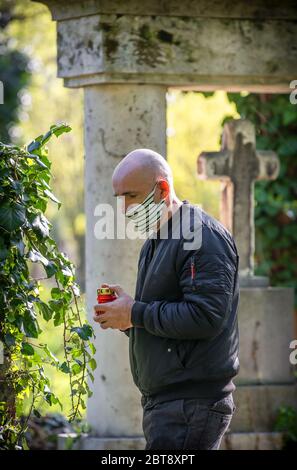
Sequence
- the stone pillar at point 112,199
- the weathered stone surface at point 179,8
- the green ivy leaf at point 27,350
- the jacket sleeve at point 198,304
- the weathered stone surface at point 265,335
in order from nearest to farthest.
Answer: the jacket sleeve at point 198,304
the green ivy leaf at point 27,350
the weathered stone surface at point 179,8
the stone pillar at point 112,199
the weathered stone surface at point 265,335

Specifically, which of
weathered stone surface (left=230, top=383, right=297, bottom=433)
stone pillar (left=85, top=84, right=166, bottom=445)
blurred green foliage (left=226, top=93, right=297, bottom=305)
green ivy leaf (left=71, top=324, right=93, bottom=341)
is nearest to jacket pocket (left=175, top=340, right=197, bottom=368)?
green ivy leaf (left=71, top=324, right=93, bottom=341)

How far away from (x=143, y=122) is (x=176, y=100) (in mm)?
9388

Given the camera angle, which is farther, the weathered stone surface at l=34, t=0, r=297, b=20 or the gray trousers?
the weathered stone surface at l=34, t=0, r=297, b=20

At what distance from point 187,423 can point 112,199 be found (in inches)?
92.8

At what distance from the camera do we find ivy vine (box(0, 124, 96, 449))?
4.45m

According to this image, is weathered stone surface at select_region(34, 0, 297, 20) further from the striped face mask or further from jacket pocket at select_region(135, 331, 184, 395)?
jacket pocket at select_region(135, 331, 184, 395)

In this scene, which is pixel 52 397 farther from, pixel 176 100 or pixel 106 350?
pixel 176 100

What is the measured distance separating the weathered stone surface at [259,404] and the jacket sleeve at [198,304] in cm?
293

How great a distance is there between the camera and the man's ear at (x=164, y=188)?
446cm

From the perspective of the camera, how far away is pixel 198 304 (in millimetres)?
4184

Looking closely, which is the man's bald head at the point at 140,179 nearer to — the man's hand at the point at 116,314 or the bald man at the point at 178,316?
the bald man at the point at 178,316

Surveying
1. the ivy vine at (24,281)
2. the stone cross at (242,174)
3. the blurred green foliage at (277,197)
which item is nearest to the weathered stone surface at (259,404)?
the stone cross at (242,174)

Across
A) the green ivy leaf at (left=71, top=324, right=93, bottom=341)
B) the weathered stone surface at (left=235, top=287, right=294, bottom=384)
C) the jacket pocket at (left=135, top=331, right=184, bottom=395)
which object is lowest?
the weathered stone surface at (left=235, top=287, right=294, bottom=384)

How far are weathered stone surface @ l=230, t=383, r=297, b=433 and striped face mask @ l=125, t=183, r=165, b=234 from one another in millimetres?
2890
